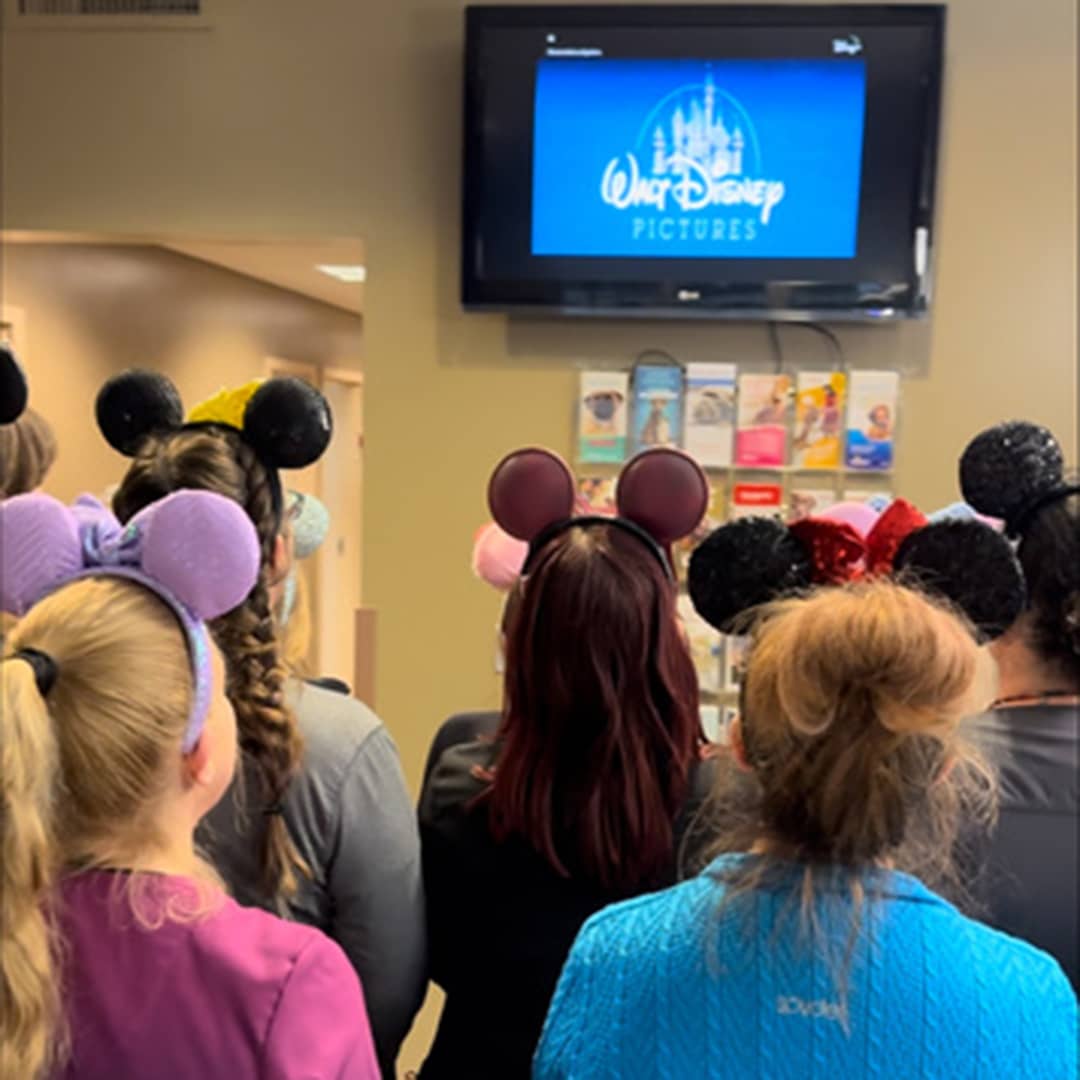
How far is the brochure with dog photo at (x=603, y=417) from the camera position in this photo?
8.15 ft

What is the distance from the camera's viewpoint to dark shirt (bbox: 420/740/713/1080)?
121 cm

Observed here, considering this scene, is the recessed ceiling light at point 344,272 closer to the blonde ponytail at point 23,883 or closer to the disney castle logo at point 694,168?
the disney castle logo at point 694,168

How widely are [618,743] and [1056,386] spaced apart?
1.71 meters

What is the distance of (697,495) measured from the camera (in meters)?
1.36

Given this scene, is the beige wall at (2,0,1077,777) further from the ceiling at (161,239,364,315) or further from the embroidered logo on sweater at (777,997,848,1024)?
the embroidered logo on sweater at (777,997,848,1024)

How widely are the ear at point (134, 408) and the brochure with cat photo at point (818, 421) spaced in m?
1.45

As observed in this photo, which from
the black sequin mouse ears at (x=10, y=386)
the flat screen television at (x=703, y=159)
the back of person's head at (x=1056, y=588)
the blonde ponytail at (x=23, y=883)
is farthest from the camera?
the flat screen television at (x=703, y=159)

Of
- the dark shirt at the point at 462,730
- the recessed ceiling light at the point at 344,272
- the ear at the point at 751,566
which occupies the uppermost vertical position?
the recessed ceiling light at the point at 344,272

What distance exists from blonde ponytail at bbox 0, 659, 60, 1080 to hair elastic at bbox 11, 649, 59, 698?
0.02 metres

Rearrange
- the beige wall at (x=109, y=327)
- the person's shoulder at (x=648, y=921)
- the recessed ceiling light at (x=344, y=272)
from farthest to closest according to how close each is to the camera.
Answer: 1. the recessed ceiling light at (x=344, y=272)
2. the beige wall at (x=109, y=327)
3. the person's shoulder at (x=648, y=921)

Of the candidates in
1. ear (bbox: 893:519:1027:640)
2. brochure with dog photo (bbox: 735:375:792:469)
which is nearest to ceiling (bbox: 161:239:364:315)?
brochure with dog photo (bbox: 735:375:792:469)

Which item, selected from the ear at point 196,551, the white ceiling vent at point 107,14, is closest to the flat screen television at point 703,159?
the white ceiling vent at point 107,14

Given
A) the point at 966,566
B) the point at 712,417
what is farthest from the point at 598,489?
the point at 966,566

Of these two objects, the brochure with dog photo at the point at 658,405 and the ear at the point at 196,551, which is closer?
the ear at the point at 196,551
